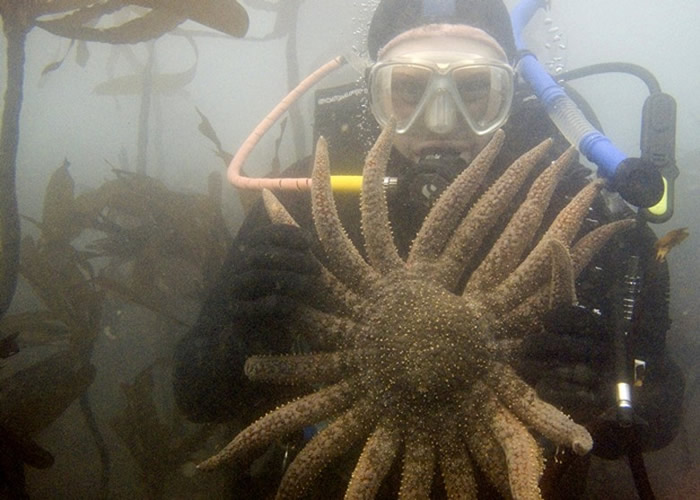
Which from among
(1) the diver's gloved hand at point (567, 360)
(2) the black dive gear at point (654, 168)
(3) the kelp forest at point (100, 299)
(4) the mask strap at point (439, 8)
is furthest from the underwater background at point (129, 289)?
(1) the diver's gloved hand at point (567, 360)

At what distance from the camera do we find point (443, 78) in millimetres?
2971

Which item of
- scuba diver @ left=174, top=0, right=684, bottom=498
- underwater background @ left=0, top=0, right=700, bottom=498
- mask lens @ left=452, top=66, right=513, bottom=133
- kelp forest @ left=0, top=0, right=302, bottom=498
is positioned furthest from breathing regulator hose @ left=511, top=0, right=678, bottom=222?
kelp forest @ left=0, top=0, right=302, bottom=498

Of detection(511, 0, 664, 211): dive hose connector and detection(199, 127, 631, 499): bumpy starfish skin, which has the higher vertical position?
detection(511, 0, 664, 211): dive hose connector

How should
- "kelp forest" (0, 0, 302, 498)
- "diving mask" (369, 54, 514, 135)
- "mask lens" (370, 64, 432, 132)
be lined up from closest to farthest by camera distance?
"diving mask" (369, 54, 514, 135), "mask lens" (370, 64, 432, 132), "kelp forest" (0, 0, 302, 498)

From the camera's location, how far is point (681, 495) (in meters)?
4.47

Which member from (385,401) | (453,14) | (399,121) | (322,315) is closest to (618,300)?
(385,401)

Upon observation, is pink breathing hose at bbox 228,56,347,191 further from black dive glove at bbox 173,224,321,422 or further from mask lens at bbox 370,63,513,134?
mask lens at bbox 370,63,513,134

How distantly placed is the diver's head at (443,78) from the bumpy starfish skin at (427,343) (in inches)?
44.9

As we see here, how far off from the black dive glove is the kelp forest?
1936 millimetres

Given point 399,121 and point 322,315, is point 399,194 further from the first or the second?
point 322,315

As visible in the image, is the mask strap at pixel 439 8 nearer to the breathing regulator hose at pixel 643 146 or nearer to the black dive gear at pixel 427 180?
the breathing regulator hose at pixel 643 146

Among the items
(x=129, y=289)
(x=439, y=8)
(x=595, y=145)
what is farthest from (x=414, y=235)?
(x=129, y=289)

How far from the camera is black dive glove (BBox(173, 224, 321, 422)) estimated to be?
78.7 inches

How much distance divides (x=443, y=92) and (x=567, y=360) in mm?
1838
